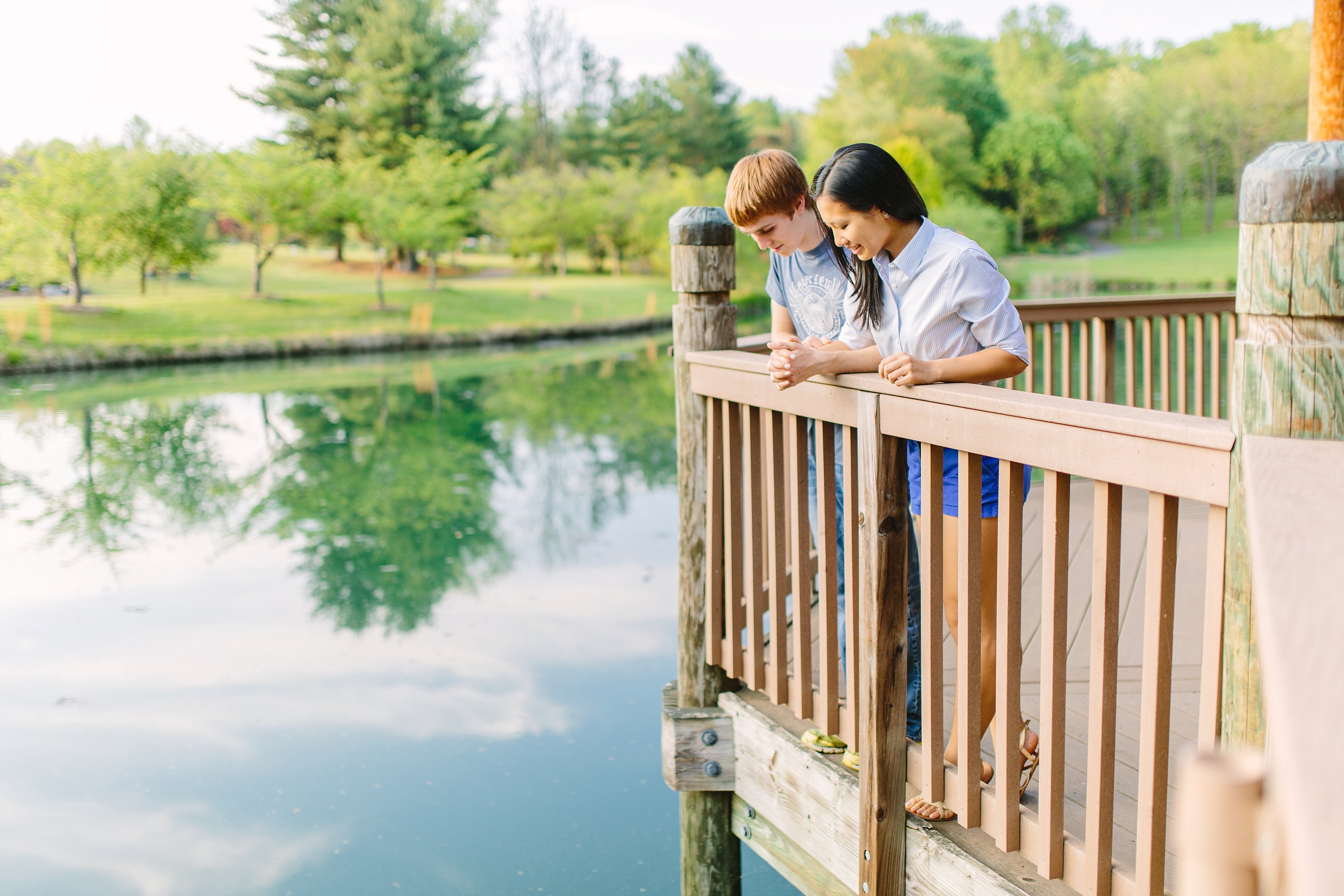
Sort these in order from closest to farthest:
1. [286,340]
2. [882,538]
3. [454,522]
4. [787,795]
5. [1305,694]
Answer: [1305,694], [882,538], [787,795], [454,522], [286,340]

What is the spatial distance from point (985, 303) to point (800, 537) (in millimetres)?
711

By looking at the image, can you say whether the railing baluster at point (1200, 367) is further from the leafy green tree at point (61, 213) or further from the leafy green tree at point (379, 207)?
the leafy green tree at point (61, 213)

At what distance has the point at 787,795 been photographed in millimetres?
2736

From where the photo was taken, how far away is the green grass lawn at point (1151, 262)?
127 ft

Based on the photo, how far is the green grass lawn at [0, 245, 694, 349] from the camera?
23891 millimetres

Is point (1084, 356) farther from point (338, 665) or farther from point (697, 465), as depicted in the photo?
point (338, 665)

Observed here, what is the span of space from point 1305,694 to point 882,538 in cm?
162

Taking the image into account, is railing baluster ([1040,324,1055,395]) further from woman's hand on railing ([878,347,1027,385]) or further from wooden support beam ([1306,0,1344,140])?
woman's hand on railing ([878,347,1027,385])

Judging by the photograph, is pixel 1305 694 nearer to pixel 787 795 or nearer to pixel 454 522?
pixel 787 795

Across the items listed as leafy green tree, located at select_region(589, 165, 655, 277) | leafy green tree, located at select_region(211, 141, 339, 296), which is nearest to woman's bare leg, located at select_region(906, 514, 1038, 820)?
leafy green tree, located at select_region(211, 141, 339, 296)

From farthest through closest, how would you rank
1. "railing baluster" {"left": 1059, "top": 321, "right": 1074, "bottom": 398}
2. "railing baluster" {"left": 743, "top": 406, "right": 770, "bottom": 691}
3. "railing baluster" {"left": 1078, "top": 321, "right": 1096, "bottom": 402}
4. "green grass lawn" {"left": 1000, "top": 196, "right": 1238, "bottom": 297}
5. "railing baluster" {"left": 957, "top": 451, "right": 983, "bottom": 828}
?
"green grass lawn" {"left": 1000, "top": 196, "right": 1238, "bottom": 297} < "railing baluster" {"left": 1078, "top": 321, "right": 1096, "bottom": 402} < "railing baluster" {"left": 1059, "top": 321, "right": 1074, "bottom": 398} < "railing baluster" {"left": 743, "top": 406, "right": 770, "bottom": 691} < "railing baluster" {"left": 957, "top": 451, "right": 983, "bottom": 828}

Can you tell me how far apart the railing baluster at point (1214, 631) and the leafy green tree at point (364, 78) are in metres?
40.1

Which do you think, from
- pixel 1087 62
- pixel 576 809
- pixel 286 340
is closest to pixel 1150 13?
pixel 1087 62

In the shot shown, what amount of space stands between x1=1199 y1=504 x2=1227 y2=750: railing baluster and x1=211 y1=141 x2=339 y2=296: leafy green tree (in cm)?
2841
